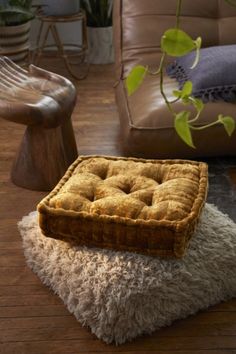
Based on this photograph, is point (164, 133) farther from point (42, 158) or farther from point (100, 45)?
point (100, 45)

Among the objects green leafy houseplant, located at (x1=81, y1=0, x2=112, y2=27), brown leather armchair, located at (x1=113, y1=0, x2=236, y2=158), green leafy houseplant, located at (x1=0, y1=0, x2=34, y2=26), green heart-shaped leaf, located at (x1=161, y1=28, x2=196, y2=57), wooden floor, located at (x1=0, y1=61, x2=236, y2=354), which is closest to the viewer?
green heart-shaped leaf, located at (x1=161, y1=28, x2=196, y2=57)

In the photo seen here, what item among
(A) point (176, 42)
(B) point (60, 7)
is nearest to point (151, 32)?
(B) point (60, 7)

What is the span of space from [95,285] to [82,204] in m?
0.22

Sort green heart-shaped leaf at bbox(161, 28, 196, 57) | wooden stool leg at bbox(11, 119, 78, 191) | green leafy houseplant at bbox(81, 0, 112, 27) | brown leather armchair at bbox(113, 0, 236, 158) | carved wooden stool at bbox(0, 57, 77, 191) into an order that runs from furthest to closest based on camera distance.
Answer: green leafy houseplant at bbox(81, 0, 112, 27), brown leather armchair at bbox(113, 0, 236, 158), wooden stool leg at bbox(11, 119, 78, 191), carved wooden stool at bbox(0, 57, 77, 191), green heart-shaped leaf at bbox(161, 28, 196, 57)

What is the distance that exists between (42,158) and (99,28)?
5.11 ft

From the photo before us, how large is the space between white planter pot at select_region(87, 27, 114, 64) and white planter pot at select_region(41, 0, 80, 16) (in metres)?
0.32

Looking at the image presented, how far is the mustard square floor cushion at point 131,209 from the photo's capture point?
140 cm

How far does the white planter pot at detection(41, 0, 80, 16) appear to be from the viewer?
9.83 ft

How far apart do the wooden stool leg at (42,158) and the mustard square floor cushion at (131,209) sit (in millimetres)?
436

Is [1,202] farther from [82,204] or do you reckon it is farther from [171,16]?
[171,16]

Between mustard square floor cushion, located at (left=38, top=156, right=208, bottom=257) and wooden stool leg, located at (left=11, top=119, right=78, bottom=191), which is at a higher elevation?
mustard square floor cushion, located at (left=38, top=156, right=208, bottom=257)

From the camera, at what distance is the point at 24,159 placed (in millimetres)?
2059

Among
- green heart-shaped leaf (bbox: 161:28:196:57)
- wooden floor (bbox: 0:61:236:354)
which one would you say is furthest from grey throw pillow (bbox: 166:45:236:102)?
green heart-shaped leaf (bbox: 161:28:196:57)

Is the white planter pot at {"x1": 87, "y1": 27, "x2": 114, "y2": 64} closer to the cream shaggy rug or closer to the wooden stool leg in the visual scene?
the wooden stool leg
